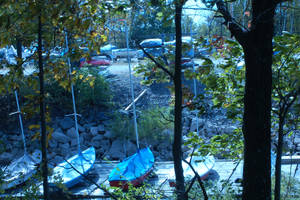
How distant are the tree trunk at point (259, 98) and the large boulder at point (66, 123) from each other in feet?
32.4

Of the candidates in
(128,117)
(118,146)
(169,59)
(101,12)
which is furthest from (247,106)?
(128,117)

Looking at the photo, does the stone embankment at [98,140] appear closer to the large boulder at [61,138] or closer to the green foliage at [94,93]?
the large boulder at [61,138]

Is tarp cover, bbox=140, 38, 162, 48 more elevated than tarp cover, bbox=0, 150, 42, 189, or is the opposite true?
tarp cover, bbox=140, 38, 162, 48

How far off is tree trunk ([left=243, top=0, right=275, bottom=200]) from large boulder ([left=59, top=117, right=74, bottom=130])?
9.86 metres

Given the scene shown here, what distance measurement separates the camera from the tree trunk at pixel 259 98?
5.85 ft

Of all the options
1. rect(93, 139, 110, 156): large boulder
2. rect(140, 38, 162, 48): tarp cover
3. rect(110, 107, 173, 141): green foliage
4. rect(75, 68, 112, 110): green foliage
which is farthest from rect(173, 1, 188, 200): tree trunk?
rect(75, 68, 112, 110): green foliage

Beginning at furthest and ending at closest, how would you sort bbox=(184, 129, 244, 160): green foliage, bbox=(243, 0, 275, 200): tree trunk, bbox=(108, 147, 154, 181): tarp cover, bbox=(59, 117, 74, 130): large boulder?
bbox=(59, 117, 74, 130): large boulder → bbox=(108, 147, 154, 181): tarp cover → bbox=(184, 129, 244, 160): green foliage → bbox=(243, 0, 275, 200): tree trunk

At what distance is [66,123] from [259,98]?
10091 mm

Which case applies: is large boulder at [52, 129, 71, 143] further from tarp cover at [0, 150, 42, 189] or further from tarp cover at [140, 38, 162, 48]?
tarp cover at [140, 38, 162, 48]

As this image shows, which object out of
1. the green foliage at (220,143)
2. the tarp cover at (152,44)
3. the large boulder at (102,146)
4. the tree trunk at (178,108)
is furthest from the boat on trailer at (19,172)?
the large boulder at (102,146)

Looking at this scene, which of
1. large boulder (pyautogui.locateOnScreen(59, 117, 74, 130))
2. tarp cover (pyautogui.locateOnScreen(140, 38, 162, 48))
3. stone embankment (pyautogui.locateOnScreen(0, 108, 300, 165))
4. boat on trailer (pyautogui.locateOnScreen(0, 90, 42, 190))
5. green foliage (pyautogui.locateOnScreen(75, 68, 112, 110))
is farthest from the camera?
green foliage (pyautogui.locateOnScreen(75, 68, 112, 110))

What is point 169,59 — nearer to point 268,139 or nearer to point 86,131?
point 268,139

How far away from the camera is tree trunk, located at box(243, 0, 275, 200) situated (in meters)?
1.78

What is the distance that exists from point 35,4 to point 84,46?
57 centimetres
